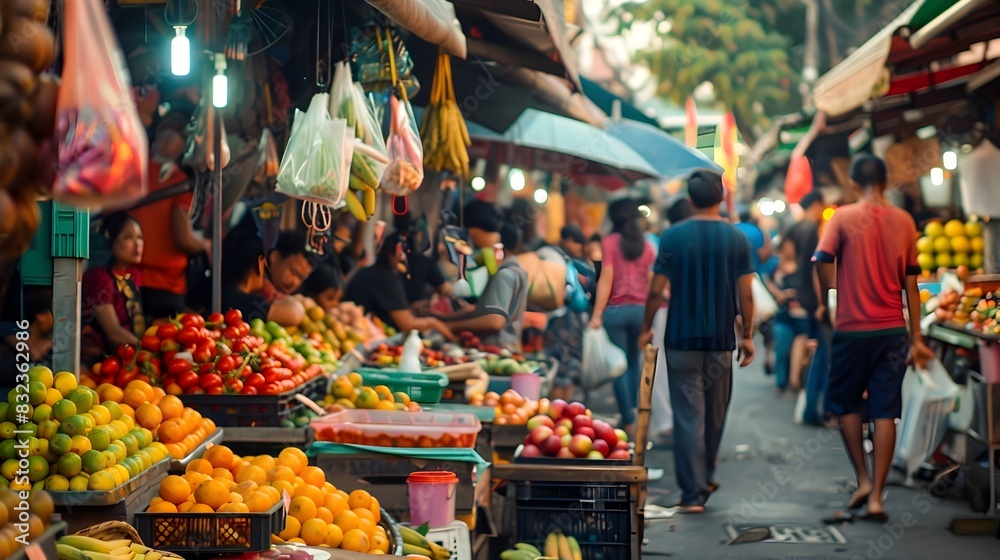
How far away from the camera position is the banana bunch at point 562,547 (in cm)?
614

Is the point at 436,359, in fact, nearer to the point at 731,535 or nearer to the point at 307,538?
the point at 731,535

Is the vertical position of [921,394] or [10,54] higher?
[10,54]

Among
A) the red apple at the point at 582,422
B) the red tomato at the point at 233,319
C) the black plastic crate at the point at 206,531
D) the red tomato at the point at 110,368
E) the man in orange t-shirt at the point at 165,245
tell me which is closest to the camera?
the black plastic crate at the point at 206,531

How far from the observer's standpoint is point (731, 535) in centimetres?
780

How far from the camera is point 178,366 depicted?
21.2 feet

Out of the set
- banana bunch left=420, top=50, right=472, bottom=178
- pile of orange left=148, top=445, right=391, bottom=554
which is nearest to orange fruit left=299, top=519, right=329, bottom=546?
pile of orange left=148, top=445, right=391, bottom=554

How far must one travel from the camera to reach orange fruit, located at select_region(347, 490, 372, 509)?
539 cm

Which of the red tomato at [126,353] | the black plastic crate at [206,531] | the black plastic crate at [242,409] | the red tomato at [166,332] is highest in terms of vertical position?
the red tomato at [166,332]

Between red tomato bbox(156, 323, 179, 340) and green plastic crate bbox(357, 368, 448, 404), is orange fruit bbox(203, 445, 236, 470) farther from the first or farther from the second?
green plastic crate bbox(357, 368, 448, 404)

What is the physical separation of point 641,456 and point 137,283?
3.52 meters

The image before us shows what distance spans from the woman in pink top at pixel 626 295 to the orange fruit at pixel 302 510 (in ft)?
22.1

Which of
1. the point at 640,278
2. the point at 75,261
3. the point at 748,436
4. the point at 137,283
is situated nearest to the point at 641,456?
the point at 75,261

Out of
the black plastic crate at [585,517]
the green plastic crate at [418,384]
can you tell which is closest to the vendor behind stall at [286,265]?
the green plastic crate at [418,384]

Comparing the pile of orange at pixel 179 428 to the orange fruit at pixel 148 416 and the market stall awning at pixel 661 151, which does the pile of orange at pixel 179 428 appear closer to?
the orange fruit at pixel 148 416
